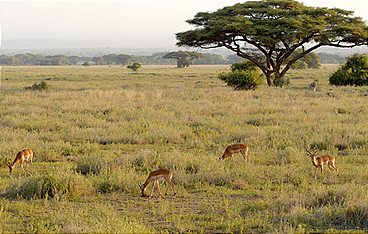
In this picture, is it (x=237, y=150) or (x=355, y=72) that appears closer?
(x=237, y=150)

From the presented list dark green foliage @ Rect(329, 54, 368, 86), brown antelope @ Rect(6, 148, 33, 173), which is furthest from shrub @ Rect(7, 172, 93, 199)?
dark green foliage @ Rect(329, 54, 368, 86)

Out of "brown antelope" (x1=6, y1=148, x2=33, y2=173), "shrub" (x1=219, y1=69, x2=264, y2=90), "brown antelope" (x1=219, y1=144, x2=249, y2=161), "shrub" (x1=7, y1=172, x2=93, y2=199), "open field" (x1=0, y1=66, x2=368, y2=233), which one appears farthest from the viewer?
"shrub" (x1=219, y1=69, x2=264, y2=90)

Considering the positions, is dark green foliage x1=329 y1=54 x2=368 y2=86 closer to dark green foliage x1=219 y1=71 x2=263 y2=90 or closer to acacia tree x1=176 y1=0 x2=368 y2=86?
acacia tree x1=176 y1=0 x2=368 y2=86

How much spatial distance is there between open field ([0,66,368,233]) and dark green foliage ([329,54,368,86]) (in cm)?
1529

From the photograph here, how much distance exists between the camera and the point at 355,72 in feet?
112

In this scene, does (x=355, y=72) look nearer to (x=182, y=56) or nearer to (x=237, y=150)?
(x=237, y=150)

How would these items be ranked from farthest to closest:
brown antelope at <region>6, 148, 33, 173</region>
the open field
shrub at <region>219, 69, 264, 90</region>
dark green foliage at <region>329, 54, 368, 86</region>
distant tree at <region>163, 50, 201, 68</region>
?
1. distant tree at <region>163, 50, 201, 68</region>
2. dark green foliage at <region>329, 54, 368, 86</region>
3. shrub at <region>219, 69, 264, 90</region>
4. brown antelope at <region>6, 148, 33, 173</region>
5. the open field

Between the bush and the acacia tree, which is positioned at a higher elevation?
the acacia tree

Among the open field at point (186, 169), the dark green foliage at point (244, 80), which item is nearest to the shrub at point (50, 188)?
the open field at point (186, 169)

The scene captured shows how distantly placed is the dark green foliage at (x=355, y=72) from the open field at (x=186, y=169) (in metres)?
15.3

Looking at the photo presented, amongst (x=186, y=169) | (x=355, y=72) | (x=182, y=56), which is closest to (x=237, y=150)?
(x=186, y=169)

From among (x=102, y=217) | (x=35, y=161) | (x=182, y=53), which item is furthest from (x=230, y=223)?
(x=182, y=53)

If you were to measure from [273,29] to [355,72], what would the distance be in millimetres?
6858

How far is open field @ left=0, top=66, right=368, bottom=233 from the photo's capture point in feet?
22.3
